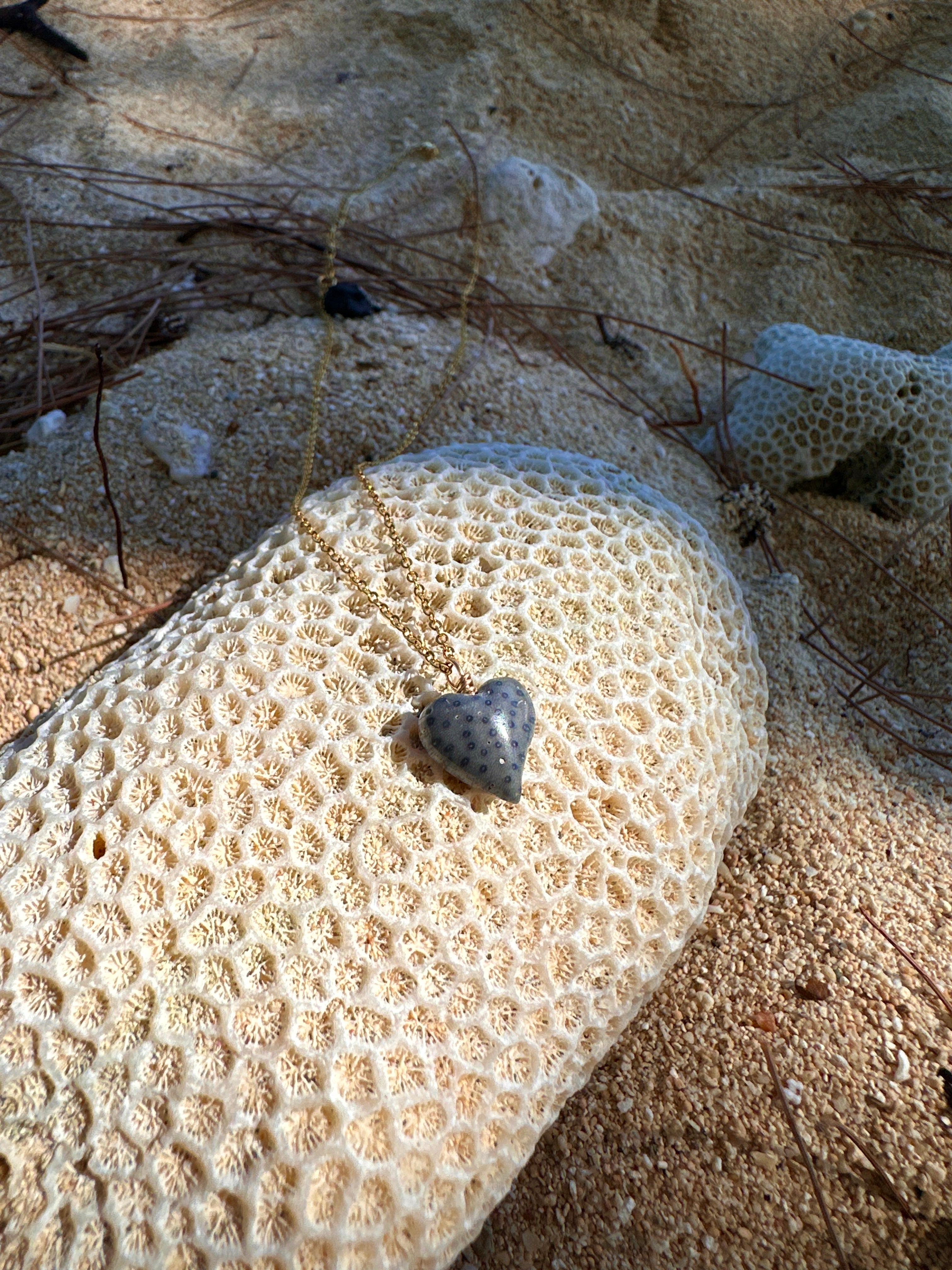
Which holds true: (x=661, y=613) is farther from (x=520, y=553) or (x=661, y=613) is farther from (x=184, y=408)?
(x=184, y=408)

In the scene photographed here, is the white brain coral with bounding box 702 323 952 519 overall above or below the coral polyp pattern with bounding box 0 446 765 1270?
above

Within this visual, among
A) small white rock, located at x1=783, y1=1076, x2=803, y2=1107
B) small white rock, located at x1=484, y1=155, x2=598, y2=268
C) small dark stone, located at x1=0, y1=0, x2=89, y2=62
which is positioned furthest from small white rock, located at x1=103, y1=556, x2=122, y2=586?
small dark stone, located at x1=0, y1=0, x2=89, y2=62

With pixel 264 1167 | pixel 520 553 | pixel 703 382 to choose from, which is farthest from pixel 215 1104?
pixel 703 382

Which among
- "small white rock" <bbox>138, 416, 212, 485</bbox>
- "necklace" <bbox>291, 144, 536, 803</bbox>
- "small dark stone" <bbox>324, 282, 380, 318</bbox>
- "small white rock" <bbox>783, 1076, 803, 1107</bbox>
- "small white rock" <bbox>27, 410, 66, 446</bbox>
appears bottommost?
"small white rock" <bbox>27, 410, 66, 446</bbox>

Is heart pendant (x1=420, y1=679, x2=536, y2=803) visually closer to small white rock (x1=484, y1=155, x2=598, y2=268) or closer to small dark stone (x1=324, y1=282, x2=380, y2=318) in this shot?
small dark stone (x1=324, y1=282, x2=380, y2=318)

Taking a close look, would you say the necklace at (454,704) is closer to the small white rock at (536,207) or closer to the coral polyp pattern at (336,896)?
the coral polyp pattern at (336,896)

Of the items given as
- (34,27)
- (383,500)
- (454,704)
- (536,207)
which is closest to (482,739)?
(454,704)

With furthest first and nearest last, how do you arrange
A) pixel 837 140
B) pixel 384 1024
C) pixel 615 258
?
pixel 837 140 → pixel 615 258 → pixel 384 1024
